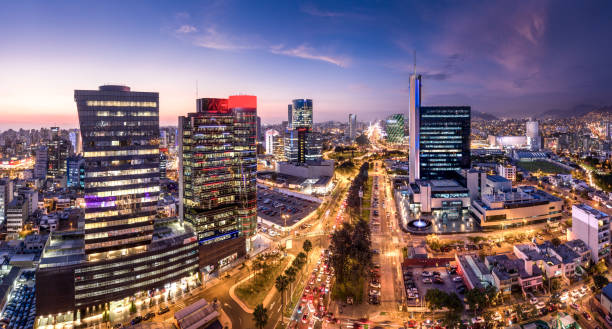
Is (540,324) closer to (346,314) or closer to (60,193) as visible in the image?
(346,314)

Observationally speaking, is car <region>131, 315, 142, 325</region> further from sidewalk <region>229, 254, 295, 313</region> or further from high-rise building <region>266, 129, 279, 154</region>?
high-rise building <region>266, 129, 279, 154</region>

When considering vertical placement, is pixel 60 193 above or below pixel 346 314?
above

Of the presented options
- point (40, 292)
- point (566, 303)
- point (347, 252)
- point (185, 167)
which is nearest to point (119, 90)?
point (185, 167)

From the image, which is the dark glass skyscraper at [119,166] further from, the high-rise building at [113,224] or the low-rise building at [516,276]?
the low-rise building at [516,276]

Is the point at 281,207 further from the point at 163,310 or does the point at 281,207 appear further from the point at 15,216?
the point at 15,216

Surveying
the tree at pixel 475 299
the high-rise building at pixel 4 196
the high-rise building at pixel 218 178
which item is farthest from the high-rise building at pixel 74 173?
the tree at pixel 475 299

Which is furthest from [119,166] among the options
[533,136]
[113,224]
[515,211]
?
[533,136]
